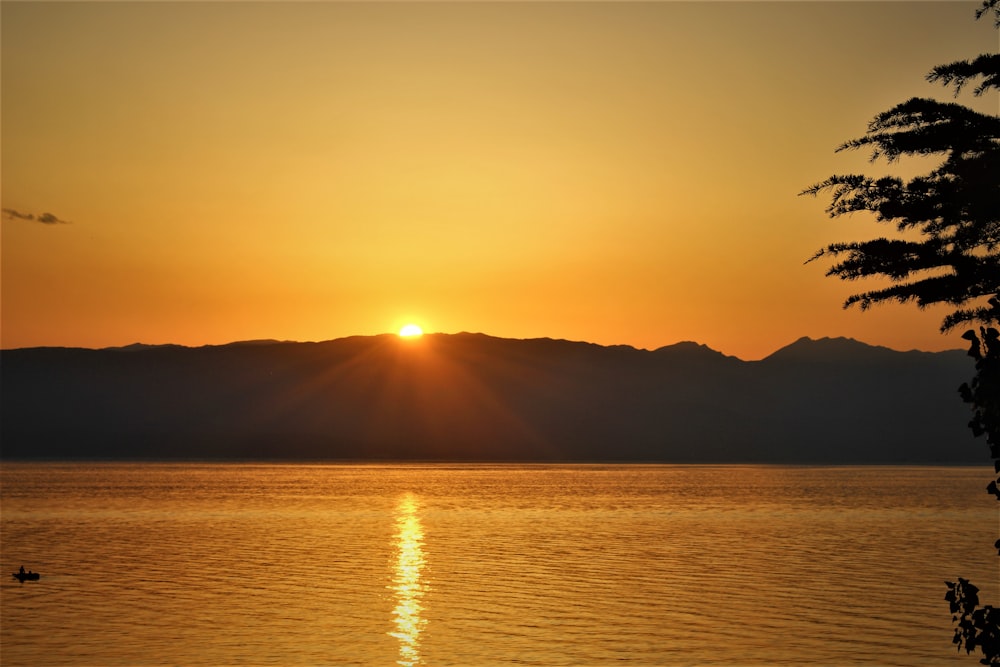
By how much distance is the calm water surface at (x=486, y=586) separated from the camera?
34469 millimetres

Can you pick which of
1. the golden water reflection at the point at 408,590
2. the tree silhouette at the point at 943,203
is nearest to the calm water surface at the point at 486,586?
the golden water reflection at the point at 408,590

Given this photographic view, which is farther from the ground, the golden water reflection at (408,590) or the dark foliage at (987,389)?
the dark foliage at (987,389)

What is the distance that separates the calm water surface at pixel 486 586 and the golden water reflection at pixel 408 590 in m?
0.15

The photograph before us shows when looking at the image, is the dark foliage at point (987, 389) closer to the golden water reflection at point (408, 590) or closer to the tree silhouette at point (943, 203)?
the tree silhouette at point (943, 203)

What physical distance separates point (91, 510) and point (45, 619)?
240 feet

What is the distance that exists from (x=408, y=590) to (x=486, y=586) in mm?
3606

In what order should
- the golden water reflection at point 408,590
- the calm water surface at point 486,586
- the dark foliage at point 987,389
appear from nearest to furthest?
the dark foliage at point 987,389
the calm water surface at point 486,586
the golden water reflection at point 408,590

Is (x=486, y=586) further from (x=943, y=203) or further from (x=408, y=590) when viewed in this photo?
(x=943, y=203)

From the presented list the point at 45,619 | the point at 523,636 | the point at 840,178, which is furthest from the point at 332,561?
the point at 840,178

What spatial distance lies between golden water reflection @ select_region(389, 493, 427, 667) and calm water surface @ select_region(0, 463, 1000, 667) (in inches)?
6.1

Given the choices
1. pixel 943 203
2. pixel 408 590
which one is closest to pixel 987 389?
pixel 943 203

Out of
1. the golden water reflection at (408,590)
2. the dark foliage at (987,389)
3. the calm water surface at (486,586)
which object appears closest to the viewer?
the dark foliage at (987,389)

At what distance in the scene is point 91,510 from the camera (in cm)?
10881

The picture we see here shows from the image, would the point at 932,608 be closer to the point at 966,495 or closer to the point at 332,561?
→ the point at 332,561
